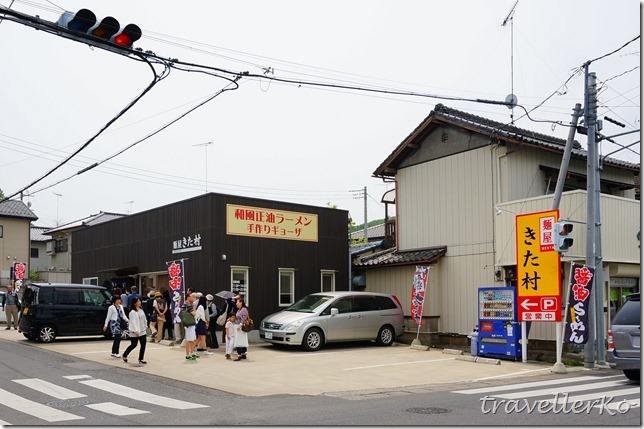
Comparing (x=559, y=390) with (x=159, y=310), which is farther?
(x=159, y=310)

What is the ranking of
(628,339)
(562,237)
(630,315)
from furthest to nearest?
(562,237)
(630,315)
(628,339)

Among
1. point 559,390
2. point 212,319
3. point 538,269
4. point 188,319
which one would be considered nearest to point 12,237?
point 212,319

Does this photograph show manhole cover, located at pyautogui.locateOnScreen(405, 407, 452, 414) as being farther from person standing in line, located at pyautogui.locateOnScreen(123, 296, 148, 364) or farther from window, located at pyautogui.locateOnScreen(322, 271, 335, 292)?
window, located at pyautogui.locateOnScreen(322, 271, 335, 292)

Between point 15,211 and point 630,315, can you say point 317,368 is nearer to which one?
point 630,315

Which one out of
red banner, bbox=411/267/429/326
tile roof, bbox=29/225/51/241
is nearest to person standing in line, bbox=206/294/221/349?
red banner, bbox=411/267/429/326

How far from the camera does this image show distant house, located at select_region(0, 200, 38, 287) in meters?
45.7

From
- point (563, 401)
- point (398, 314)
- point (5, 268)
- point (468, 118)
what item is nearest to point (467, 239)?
point (398, 314)

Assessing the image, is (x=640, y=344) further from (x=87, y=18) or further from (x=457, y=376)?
(x=87, y=18)

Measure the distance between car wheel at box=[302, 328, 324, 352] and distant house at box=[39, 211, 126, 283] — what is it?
3232cm

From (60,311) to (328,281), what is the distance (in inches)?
353

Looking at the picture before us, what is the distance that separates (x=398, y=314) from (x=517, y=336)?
4.81 m

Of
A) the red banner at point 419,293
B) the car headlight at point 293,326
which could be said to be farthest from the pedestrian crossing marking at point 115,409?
the red banner at point 419,293

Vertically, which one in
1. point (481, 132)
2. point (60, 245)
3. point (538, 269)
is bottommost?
point (538, 269)

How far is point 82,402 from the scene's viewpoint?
1077 centimetres
